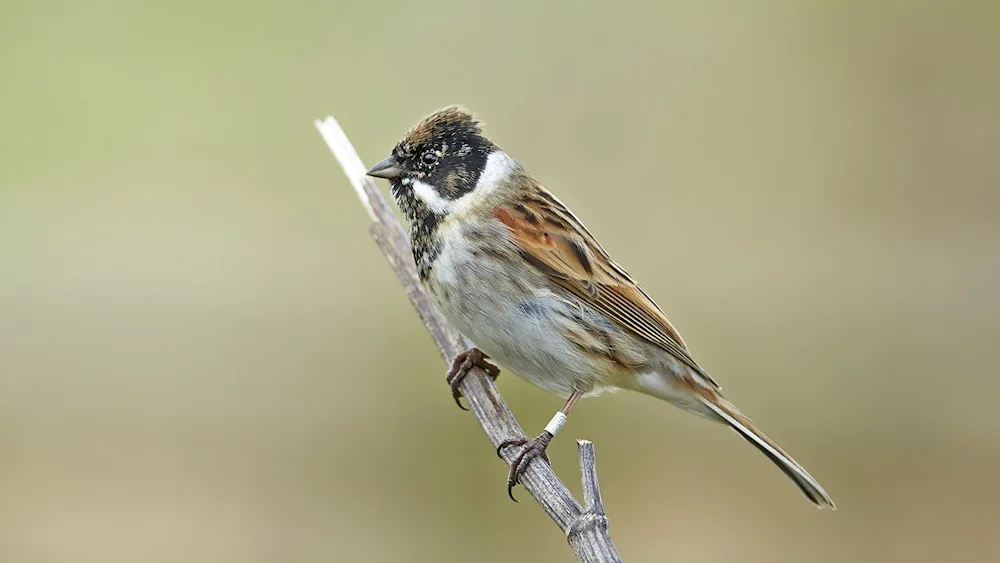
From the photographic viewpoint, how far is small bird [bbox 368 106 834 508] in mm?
2477

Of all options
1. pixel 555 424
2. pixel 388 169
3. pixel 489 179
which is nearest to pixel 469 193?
pixel 489 179

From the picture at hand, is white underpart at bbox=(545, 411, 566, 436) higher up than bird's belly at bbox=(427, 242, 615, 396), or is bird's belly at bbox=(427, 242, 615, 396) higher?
bird's belly at bbox=(427, 242, 615, 396)

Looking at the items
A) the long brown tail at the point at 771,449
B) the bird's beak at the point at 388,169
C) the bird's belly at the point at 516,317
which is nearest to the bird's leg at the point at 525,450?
the bird's belly at the point at 516,317

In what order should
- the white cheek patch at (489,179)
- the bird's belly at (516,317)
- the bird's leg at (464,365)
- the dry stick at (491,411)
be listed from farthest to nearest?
the bird's leg at (464,365), the white cheek patch at (489,179), the bird's belly at (516,317), the dry stick at (491,411)

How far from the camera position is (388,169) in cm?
253

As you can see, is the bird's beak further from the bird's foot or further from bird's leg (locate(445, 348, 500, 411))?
the bird's foot

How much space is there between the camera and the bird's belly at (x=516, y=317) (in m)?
2.45

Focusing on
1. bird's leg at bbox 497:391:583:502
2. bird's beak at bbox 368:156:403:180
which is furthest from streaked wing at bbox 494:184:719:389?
bird's leg at bbox 497:391:583:502

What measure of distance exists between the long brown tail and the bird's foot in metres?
0.59

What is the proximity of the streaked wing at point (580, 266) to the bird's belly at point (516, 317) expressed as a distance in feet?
0.18

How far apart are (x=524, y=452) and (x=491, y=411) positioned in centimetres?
25

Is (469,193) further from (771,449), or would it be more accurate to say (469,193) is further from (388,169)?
(771,449)

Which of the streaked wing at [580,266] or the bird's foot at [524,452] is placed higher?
the streaked wing at [580,266]

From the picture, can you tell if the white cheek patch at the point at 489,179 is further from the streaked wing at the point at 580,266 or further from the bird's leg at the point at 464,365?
the bird's leg at the point at 464,365
